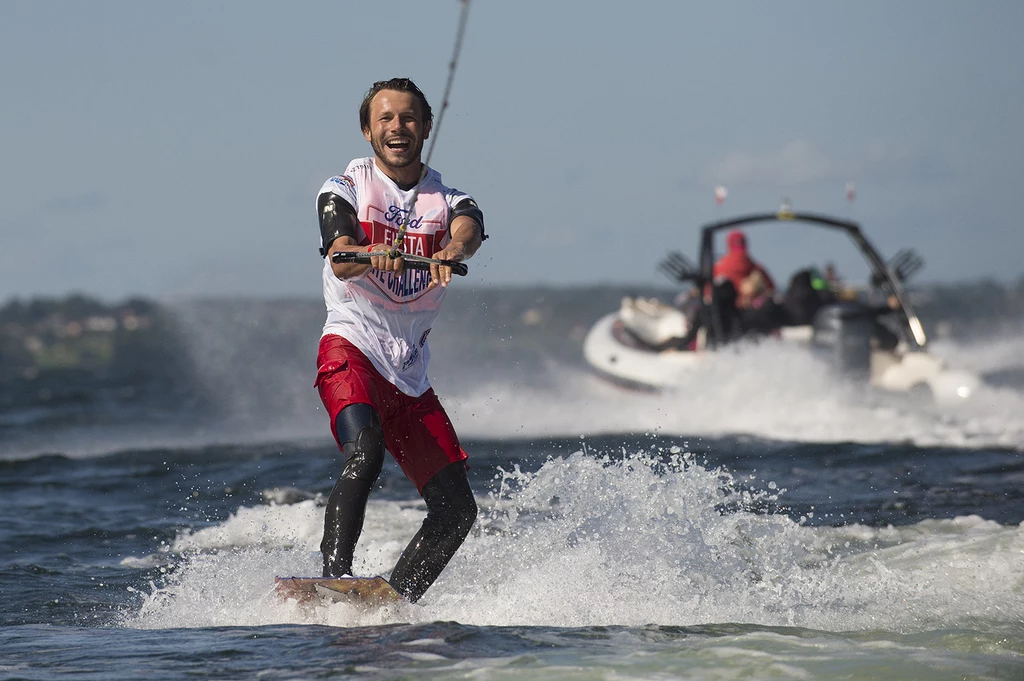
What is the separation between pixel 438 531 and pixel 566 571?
686 millimetres

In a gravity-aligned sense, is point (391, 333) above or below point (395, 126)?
below

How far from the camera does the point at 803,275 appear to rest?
1895 centimetres

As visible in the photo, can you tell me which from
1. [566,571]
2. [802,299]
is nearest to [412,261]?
[566,571]

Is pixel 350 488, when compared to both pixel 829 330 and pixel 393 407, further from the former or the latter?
pixel 829 330

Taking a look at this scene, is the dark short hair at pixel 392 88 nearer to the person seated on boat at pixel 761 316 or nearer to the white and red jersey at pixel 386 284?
the white and red jersey at pixel 386 284

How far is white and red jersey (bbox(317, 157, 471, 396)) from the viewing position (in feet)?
17.9

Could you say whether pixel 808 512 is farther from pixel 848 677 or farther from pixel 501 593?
pixel 848 677

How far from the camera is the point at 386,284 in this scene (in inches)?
215

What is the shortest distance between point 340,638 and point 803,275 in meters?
14.7

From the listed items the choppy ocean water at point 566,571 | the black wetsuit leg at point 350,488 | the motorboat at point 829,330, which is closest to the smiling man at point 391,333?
the black wetsuit leg at point 350,488

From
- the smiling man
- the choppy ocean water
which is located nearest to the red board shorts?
the smiling man

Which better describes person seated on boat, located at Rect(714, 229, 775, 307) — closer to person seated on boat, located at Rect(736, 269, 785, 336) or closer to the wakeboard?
person seated on boat, located at Rect(736, 269, 785, 336)

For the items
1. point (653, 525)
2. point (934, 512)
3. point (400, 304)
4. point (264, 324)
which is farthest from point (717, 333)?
point (264, 324)

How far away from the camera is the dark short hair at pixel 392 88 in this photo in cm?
550
